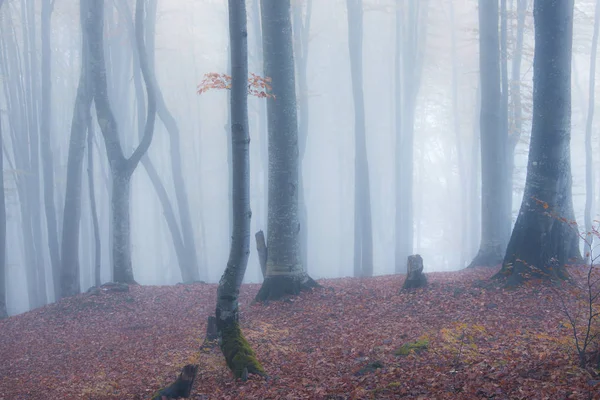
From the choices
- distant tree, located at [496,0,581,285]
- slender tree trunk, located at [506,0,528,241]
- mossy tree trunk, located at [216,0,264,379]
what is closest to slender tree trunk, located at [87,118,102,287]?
mossy tree trunk, located at [216,0,264,379]

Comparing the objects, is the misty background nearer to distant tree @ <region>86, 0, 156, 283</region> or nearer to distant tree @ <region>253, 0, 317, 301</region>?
distant tree @ <region>86, 0, 156, 283</region>

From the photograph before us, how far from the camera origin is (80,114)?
15.9 meters

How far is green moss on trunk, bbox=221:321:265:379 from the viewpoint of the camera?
6719mm

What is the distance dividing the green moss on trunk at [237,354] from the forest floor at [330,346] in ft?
0.50

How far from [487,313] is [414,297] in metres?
1.77

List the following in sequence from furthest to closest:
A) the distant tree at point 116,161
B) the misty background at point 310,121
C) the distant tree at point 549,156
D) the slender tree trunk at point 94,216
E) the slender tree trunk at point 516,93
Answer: the misty background at point 310,121
the slender tree trunk at point 516,93
the slender tree trunk at point 94,216
the distant tree at point 116,161
the distant tree at point 549,156

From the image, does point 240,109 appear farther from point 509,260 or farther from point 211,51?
point 211,51

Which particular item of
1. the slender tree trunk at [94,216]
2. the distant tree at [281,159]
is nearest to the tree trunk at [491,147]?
the distant tree at [281,159]

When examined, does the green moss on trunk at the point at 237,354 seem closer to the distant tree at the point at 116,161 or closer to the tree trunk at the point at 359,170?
the distant tree at the point at 116,161

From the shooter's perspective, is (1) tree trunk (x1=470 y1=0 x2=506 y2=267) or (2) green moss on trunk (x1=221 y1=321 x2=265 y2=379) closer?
(2) green moss on trunk (x1=221 y1=321 x2=265 y2=379)

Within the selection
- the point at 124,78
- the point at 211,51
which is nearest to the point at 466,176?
the point at 211,51

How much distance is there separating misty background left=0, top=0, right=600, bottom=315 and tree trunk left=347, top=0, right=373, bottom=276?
8.72 feet

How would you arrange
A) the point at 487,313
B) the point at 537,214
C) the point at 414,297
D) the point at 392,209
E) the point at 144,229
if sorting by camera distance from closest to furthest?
the point at 487,313
the point at 537,214
the point at 414,297
the point at 392,209
the point at 144,229

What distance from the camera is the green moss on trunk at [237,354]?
22.0 feet
